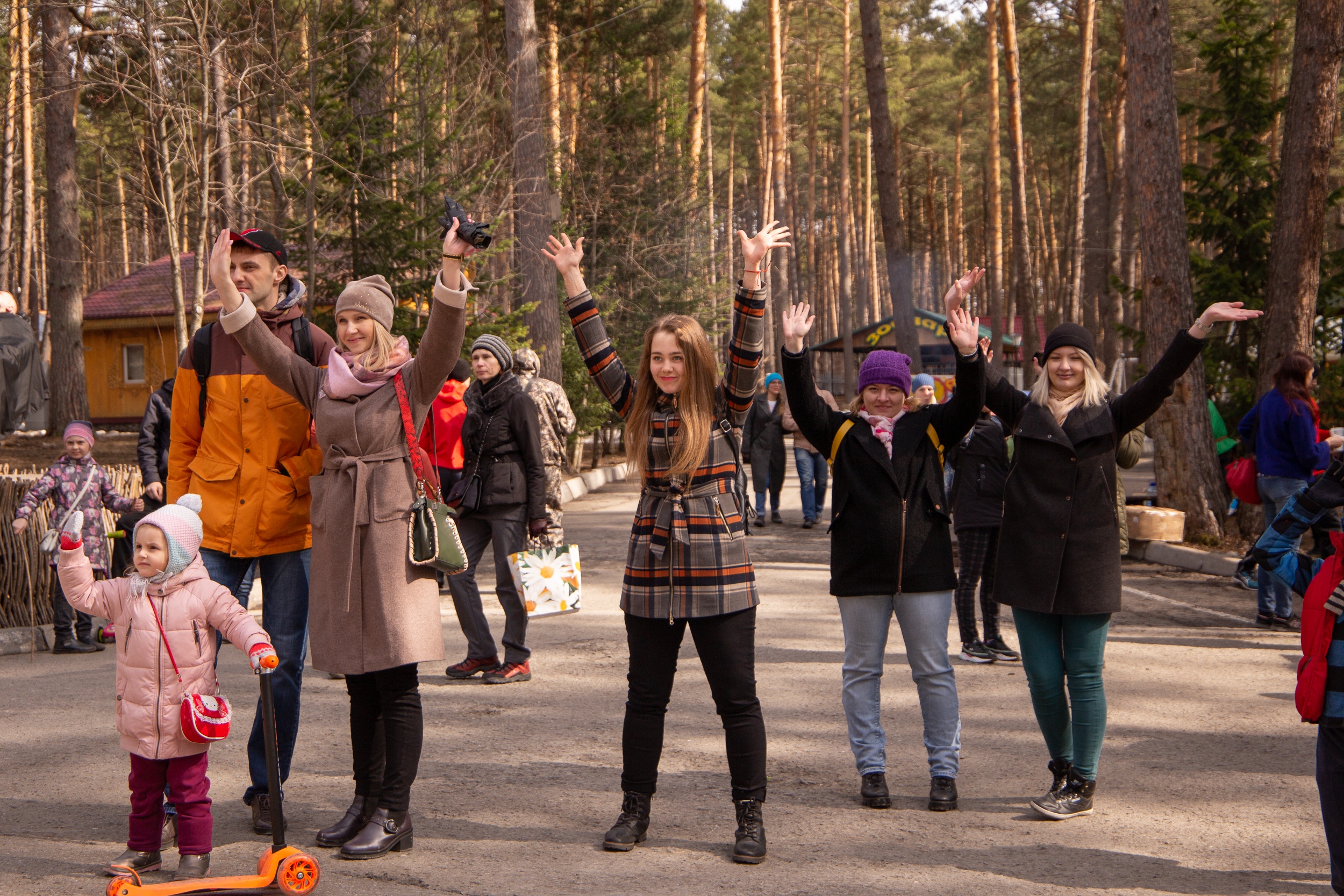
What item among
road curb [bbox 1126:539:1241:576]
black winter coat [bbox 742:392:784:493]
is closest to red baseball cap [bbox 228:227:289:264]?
road curb [bbox 1126:539:1241:576]

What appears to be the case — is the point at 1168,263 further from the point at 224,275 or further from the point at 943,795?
the point at 224,275

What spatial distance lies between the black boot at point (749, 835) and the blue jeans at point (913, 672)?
77 cm

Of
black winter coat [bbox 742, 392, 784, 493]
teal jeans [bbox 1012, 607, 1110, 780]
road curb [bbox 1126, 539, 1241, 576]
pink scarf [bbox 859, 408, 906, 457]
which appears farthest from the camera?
black winter coat [bbox 742, 392, 784, 493]

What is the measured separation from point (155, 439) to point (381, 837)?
4.84m

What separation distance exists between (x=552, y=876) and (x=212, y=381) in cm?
216

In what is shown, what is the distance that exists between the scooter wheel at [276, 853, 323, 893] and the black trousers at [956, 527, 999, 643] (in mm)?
4782

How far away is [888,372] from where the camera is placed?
16.2ft

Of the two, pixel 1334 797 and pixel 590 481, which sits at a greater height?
pixel 590 481

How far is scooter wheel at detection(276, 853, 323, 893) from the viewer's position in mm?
3594

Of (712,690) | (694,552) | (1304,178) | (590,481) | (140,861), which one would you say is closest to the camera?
(140,861)

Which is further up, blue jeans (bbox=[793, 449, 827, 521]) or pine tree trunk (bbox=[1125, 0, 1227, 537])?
pine tree trunk (bbox=[1125, 0, 1227, 537])

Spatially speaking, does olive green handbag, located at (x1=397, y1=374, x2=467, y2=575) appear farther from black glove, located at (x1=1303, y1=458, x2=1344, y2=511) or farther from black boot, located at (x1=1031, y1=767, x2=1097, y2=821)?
black glove, located at (x1=1303, y1=458, x2=1344, y2=511)

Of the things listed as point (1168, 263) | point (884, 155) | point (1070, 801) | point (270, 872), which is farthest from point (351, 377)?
point (884, 155)

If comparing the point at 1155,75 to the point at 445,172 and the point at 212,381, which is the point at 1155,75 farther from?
the point at 212,381
